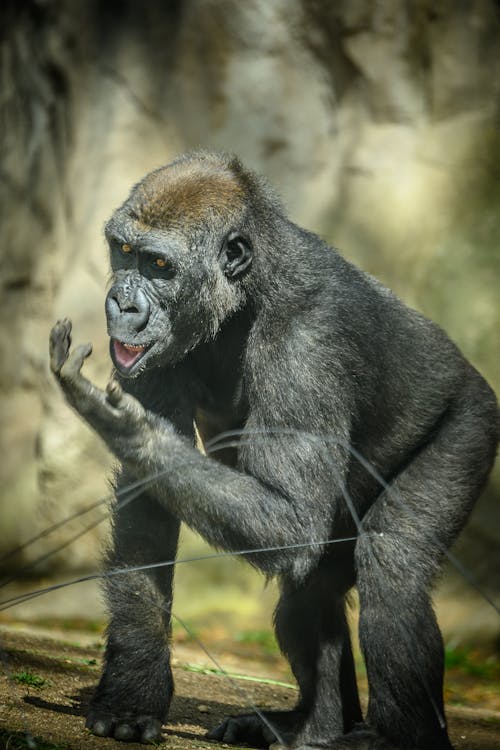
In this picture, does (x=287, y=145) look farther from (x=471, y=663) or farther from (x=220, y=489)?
(x=220, y=489)

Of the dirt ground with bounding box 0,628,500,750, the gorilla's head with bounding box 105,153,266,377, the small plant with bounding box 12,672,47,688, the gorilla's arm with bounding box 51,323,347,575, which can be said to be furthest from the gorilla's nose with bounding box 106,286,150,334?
the small plant with bounding box 12,672,47,688

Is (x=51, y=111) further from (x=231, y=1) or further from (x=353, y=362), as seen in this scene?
(x=353, y=362)

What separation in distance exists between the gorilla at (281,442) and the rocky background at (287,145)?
3.63 metres

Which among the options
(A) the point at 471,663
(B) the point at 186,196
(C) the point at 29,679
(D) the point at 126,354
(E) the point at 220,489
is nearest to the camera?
(E) the point at 220,489

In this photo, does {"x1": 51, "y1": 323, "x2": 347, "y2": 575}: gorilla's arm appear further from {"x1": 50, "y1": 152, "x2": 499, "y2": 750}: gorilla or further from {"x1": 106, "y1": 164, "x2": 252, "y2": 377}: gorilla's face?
{"x1": 106, "y1": 164, "x2": 252, "y2": 377}: gorilla's face

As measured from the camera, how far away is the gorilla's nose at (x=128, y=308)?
4566 mm

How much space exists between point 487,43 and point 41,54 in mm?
4153

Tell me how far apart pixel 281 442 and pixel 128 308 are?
36.8 inches

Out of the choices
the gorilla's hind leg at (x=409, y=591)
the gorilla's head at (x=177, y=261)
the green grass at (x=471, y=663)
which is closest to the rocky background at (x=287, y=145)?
the green grass at (x=471, y=663)

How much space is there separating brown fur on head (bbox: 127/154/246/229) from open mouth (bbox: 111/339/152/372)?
59cm

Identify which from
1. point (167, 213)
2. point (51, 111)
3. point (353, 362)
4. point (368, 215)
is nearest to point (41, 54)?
point (51, 111)

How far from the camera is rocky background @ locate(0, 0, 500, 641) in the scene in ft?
28.4

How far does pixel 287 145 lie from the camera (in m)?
9.03

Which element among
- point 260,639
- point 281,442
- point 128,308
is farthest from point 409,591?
point 260,639
